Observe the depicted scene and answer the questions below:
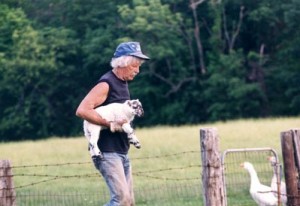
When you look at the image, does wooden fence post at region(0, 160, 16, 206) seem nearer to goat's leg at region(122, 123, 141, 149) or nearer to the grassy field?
goat's leg at region(122, 123, 141, 149)

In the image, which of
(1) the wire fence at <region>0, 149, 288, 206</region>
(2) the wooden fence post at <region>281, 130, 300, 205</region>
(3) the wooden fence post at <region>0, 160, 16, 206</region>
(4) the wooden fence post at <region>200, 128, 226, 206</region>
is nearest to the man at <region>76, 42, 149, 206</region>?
(3) the wooden fence post at <region>0, 160, 16, 206</region>

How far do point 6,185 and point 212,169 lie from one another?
2178 mm

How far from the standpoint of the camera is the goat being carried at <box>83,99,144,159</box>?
9.27 metres

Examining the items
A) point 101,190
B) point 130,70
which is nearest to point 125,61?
point 130,70

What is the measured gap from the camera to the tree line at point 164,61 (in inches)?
2251

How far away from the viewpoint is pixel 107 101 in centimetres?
945

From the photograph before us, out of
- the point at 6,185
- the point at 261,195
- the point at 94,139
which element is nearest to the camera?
the point at 94,139

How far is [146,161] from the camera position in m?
22.4

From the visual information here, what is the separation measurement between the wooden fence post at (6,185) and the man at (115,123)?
0.96m

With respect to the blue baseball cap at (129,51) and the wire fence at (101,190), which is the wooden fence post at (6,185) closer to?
the blue baseball cap at (129,51)

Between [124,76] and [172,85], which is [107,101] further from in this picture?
[172,85]

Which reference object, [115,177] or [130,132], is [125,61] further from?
[115,177]

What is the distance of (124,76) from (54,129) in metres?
51.4

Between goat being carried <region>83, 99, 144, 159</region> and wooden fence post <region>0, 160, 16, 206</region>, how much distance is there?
0.95m
